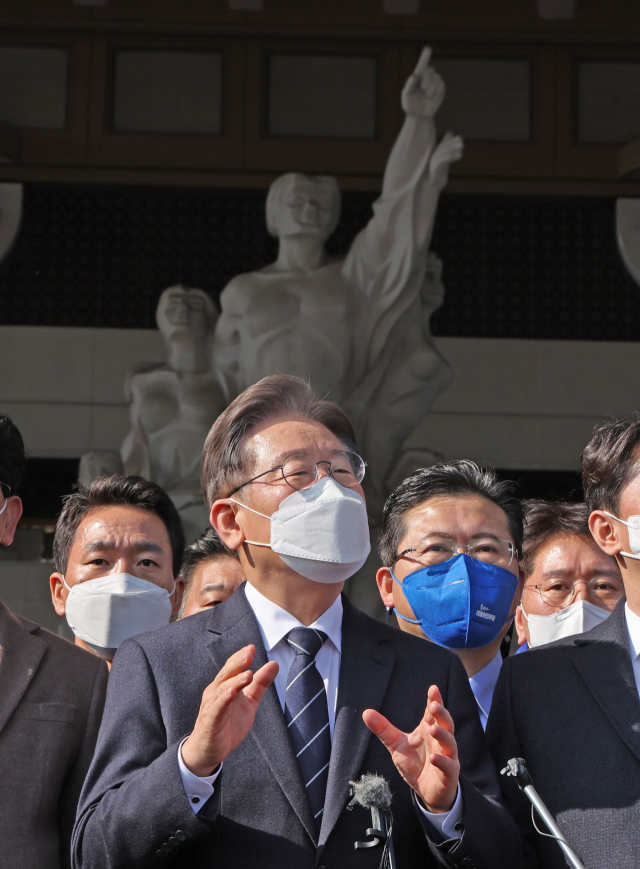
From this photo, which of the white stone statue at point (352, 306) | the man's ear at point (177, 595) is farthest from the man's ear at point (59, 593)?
the white stone statue at point (352, 306)

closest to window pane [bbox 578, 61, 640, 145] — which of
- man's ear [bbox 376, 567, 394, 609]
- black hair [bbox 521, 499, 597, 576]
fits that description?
black hair [bbox 521, 499, 597, 576]

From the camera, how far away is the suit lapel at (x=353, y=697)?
1.59 metres

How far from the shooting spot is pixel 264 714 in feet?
5.42

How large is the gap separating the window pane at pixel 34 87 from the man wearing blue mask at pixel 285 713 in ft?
20.0

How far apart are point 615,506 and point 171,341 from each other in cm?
435

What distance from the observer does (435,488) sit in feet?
7.95

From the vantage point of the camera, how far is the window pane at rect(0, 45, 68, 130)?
743cm

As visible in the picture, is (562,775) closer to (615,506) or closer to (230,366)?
(615,506)

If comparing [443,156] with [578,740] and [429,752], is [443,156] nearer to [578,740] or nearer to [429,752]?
[578,740]

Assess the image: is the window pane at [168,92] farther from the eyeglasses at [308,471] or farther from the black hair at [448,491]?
the eyeglasses at [308,471]

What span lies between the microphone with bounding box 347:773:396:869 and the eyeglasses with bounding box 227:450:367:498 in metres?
0.50

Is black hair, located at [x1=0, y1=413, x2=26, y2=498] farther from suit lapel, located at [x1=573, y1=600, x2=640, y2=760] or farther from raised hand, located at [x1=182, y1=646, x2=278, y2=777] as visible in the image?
suit lapel, located at [x1=573, y1=600, x2=640, y2=760]

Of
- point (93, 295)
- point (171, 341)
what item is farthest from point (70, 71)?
point (171, 341)

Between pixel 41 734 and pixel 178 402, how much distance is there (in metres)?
4.22
